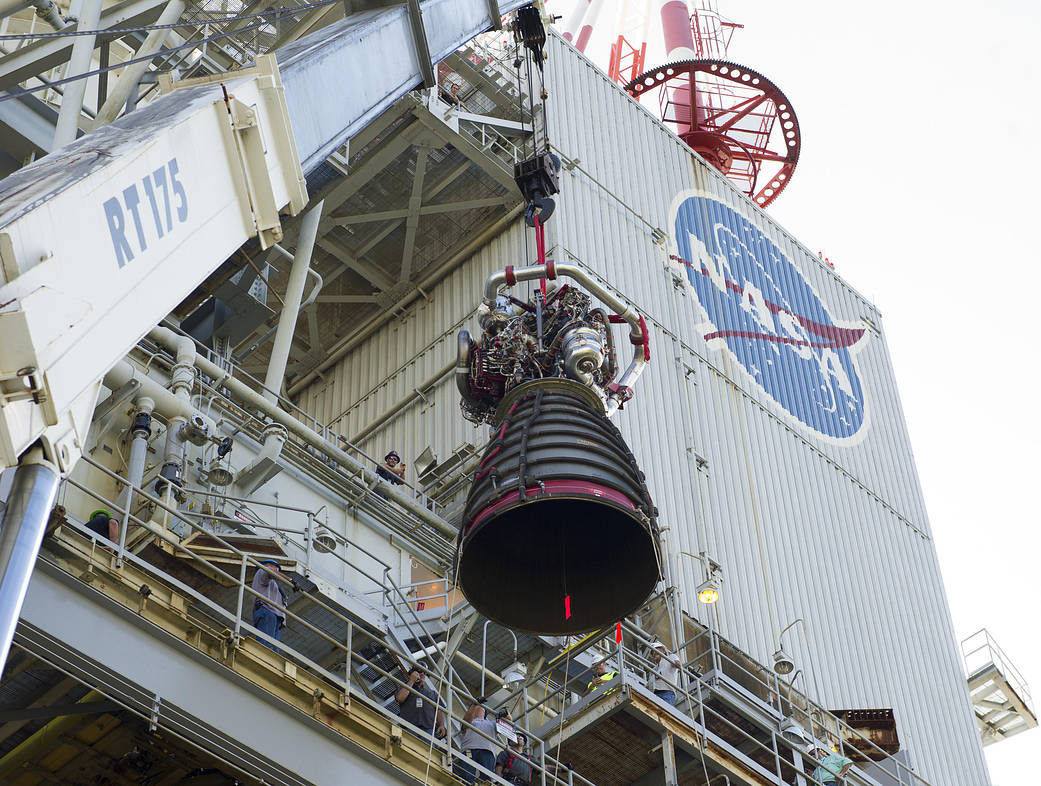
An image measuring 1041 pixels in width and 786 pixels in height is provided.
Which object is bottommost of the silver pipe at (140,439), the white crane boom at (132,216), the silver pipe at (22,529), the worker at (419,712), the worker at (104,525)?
the silver pipe at (22,529)

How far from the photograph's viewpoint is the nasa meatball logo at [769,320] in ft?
100

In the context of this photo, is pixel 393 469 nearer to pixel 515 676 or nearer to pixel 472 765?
pixel 515 676

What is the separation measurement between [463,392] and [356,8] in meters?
4.14

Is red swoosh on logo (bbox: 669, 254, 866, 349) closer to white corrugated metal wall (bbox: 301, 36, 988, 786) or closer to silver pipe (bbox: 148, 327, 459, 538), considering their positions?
white corrugated metal wall (bbox: 301, 36, 988, 786)

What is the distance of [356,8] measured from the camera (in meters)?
13.6

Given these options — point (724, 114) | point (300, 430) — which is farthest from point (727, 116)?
point (300, 430)

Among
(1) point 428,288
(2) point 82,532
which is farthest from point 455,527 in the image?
(2) point 82,532

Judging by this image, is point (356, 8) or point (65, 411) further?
point (356, 8)

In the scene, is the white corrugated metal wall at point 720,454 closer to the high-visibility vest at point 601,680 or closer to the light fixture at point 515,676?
the high-visibility vest at point 601,680

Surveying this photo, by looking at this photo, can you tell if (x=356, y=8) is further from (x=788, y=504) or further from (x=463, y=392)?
(x=788, y=504)

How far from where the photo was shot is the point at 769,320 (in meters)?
31.9

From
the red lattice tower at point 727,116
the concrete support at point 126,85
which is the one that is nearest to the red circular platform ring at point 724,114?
the red lattice tower at point 727,116

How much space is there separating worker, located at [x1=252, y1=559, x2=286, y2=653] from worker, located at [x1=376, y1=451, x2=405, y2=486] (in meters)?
6.91

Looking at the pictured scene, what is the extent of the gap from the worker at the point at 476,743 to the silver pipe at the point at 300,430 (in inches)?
261
